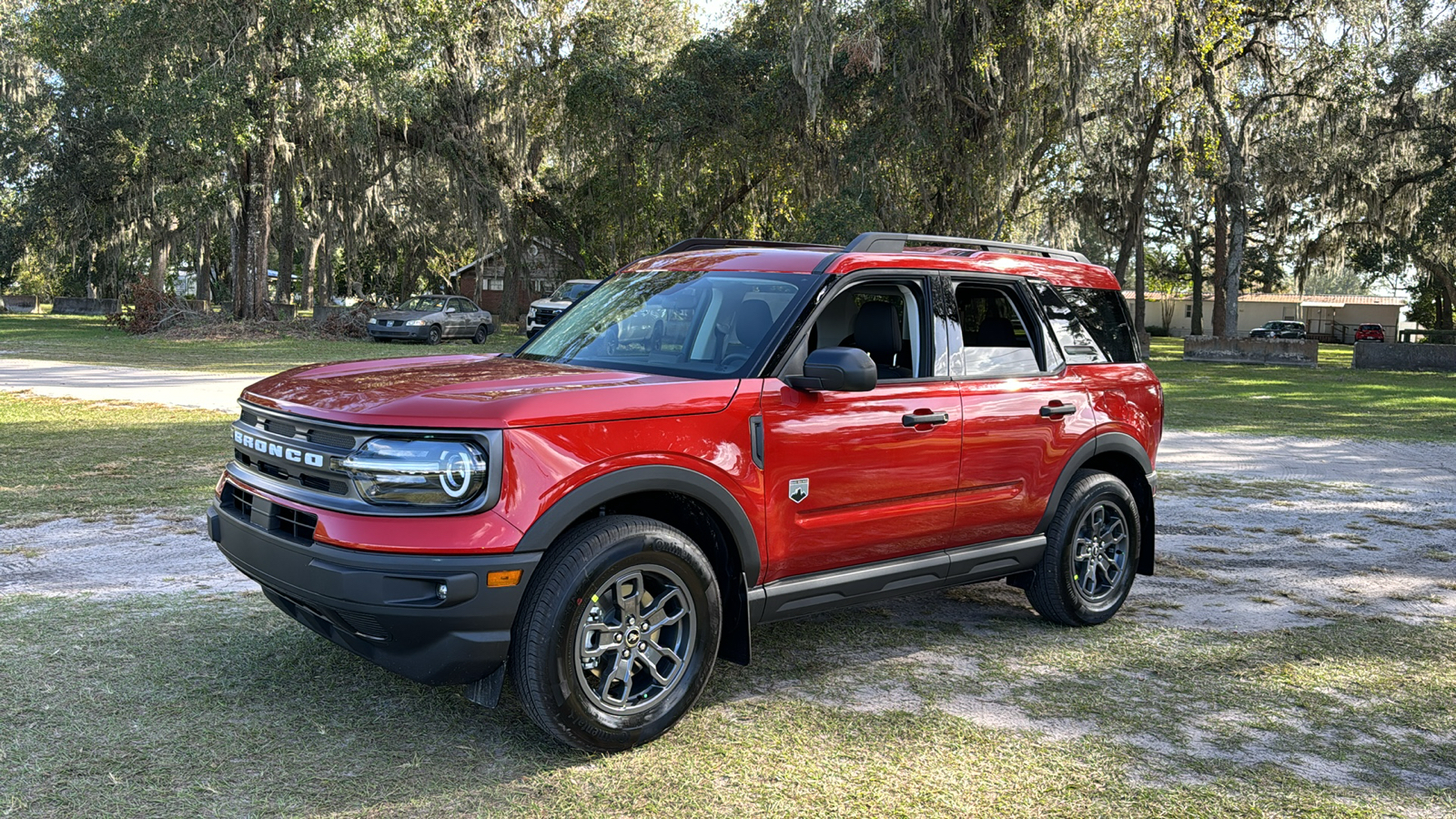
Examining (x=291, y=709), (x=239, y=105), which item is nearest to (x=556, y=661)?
(x=291, y=709)

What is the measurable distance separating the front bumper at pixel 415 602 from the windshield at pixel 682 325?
4.30 ft

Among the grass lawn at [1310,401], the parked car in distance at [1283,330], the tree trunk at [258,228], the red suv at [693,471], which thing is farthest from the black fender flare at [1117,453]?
the parked car in distance at [1283,330]

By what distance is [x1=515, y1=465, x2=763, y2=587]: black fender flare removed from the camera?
3770 mm

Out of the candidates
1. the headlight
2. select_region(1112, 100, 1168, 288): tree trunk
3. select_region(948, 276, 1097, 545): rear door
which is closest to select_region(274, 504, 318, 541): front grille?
the headlight

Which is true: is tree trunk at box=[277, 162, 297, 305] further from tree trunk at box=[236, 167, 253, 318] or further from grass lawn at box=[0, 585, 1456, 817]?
grass lawn at box=[0, 585, 1456, 817]

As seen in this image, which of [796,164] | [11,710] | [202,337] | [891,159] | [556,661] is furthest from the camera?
[796,164]

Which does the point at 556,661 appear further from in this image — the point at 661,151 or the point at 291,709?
the point at 661,151

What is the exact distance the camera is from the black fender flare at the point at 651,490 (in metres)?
3.77

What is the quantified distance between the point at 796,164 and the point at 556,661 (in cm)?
2982

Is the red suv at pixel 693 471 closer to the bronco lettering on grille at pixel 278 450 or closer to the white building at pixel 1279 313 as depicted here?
the bronco lettering on grille at pixel 278 450

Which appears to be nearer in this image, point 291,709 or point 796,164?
point 291,709

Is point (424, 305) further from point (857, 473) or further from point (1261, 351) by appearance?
point (857, 473)

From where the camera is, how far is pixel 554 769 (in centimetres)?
387

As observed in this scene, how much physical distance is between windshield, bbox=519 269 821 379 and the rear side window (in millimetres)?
1710
